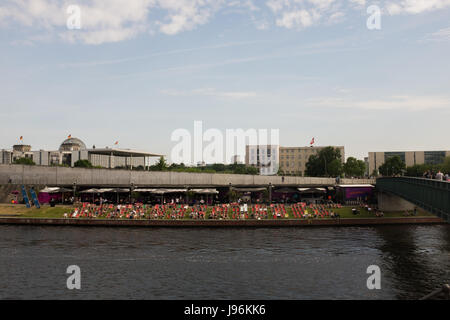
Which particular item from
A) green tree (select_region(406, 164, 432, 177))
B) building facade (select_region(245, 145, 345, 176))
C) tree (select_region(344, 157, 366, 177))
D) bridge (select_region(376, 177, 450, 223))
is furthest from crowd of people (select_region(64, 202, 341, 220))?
building facade (select_region(245, 145, 345, 176))

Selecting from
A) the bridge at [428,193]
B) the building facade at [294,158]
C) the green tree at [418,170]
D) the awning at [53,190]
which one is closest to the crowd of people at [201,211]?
the awning at [53,190]

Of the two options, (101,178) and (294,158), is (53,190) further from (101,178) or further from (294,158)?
(294,158)

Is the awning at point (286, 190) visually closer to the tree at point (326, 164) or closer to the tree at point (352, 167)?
the tree at point (326, 164)

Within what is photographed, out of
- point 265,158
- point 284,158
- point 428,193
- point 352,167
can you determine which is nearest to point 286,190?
point 428,193

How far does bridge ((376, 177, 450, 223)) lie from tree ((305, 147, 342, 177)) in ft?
230

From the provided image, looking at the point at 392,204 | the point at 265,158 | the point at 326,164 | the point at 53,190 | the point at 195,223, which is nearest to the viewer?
the point at 195,223

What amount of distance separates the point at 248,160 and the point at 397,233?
14816cm

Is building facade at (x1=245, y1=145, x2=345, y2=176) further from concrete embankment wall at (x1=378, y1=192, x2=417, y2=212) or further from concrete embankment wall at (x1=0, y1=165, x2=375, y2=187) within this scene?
concrete embankment wall at (x1=378, y1=192, x2=417, y2=212)

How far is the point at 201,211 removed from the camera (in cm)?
5500

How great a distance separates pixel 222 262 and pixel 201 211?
857 inches

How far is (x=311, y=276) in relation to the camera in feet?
96.2

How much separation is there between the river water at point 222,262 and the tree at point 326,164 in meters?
70.8

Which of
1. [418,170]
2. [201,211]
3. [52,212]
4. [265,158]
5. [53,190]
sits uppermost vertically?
[265,158]
